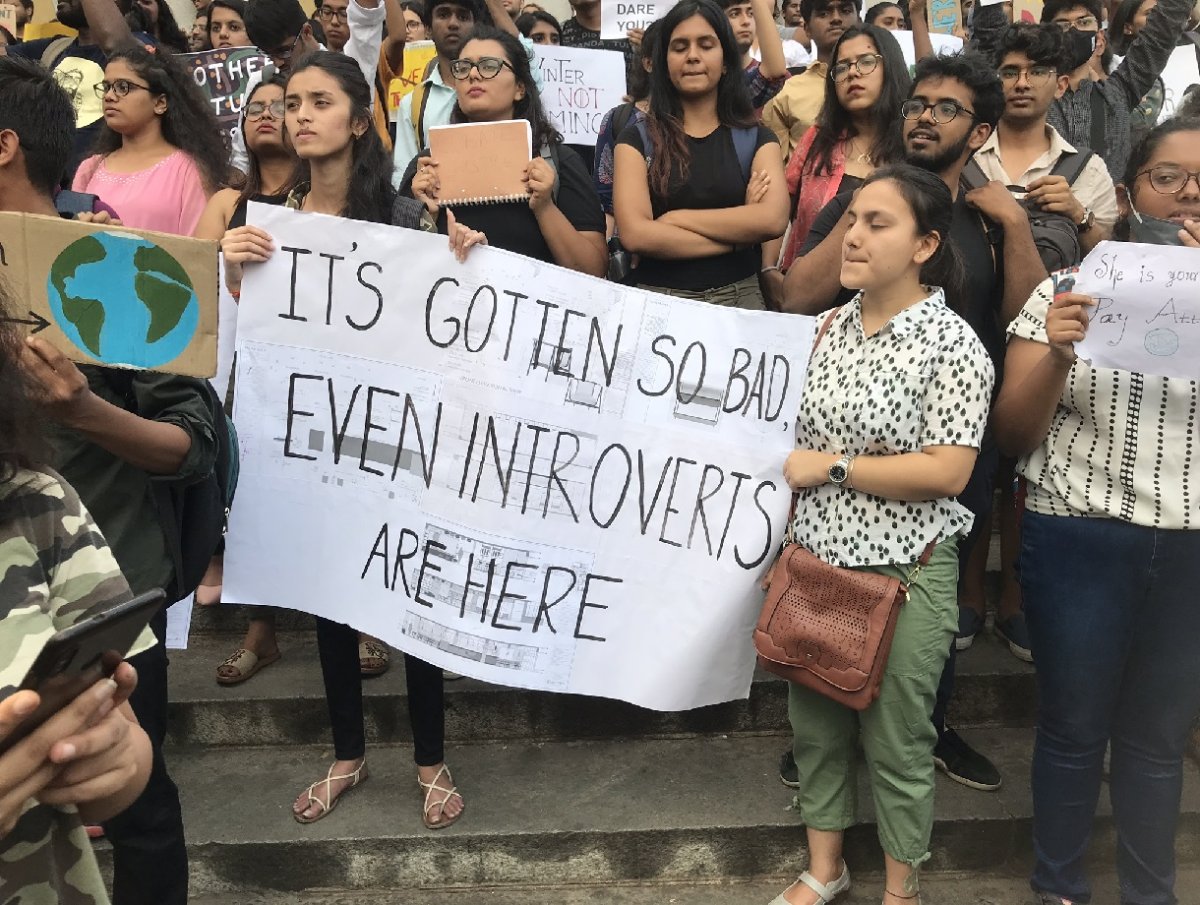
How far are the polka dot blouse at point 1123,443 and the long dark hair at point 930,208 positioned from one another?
23 cm

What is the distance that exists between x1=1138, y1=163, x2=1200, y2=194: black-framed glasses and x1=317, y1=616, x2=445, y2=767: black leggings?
2.37 m

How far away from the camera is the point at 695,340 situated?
3.02 m

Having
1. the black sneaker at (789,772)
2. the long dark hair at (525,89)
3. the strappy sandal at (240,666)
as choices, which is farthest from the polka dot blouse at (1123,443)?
the strappy sandal at (240,666)

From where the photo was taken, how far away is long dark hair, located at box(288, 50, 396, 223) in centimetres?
317

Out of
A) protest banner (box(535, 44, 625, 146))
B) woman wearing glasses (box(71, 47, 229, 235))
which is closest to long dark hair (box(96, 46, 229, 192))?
woman wearing glasses (box(71, 47, 229, 235))

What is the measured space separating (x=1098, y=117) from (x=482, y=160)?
9.45 feet

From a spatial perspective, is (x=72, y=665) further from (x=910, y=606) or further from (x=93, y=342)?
(x=910, y=606)

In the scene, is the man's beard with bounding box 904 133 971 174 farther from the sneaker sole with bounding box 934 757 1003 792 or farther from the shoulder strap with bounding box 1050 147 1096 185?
the sneaker sole with bounding box 934 757 1003 792

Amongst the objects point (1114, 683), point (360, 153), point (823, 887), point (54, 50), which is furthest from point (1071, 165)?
point (54, 50)

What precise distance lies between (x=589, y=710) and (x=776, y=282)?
5.56 feet

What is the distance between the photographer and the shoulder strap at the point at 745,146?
357 cm

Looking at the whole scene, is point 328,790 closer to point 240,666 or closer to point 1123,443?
point 240,666

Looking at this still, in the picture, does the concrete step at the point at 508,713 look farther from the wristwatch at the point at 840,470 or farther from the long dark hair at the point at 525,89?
the long dark hair at the point at 525,89

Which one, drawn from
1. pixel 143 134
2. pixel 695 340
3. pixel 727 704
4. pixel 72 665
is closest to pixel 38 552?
pixel 72 665
